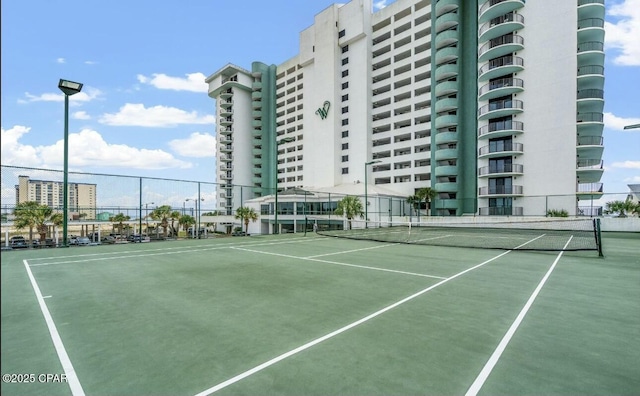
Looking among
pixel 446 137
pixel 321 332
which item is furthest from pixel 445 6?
pixel 321 332

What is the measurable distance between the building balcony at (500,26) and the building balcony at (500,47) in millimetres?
763

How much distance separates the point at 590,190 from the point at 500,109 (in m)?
14.3

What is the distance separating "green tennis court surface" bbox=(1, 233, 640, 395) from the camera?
383 centimetres

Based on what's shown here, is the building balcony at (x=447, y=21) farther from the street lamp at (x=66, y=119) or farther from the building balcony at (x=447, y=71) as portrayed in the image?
the street lamp at (x=66, y=119)

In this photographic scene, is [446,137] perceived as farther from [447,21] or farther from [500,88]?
[447,21]

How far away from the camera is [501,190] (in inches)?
1690

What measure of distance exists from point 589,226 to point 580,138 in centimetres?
1835

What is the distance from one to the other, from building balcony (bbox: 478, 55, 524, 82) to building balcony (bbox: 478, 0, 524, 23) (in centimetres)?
601

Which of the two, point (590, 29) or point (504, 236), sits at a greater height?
point (590, 29)

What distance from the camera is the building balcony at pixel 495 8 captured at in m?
42.4

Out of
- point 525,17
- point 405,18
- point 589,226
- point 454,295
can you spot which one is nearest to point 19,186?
point 454,295

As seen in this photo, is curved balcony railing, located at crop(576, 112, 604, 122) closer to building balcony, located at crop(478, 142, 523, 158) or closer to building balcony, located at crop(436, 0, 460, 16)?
building balcony, located at crop(478, 142, 523, 158)

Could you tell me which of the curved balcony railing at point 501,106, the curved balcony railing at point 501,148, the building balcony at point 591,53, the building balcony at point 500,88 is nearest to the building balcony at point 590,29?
the building balcony at point 591,53

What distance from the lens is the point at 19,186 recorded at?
623 inches
